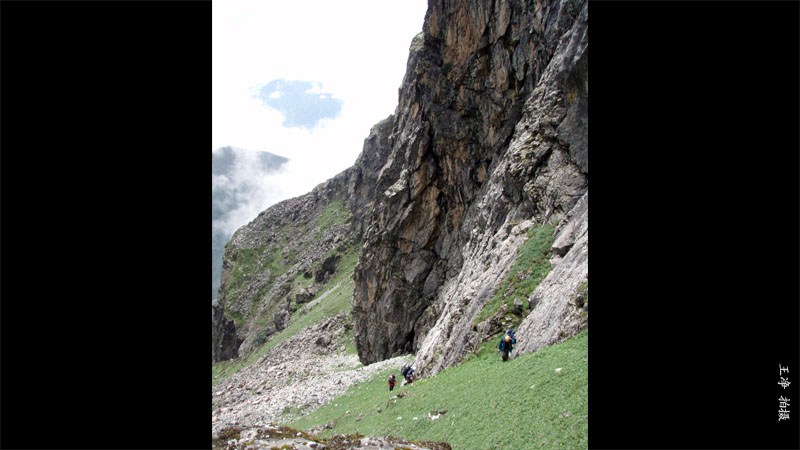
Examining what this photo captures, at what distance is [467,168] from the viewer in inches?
1471

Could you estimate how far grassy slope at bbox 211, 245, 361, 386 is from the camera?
62.9m

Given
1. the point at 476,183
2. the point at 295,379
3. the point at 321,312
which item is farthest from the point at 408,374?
the point at 321,312

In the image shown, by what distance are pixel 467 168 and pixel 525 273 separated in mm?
18421

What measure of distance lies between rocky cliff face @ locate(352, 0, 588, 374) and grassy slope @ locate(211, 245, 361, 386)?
1604 cm

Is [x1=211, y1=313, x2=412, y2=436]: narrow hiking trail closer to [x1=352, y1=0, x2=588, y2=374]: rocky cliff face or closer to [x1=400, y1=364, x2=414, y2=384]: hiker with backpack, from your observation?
[x1=352, y1=0, x2=588, y2=374]: rocky cliff face

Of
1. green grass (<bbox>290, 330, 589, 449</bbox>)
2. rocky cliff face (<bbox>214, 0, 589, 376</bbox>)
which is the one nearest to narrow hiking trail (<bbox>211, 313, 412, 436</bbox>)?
rocky cliff face (<bbox>214, 0, 589, 376</bbox>)

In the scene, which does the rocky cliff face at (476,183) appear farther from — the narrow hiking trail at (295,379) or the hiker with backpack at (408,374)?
the narrow hiking trail at (295,379)

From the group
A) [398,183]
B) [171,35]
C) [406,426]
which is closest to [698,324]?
[171,35]

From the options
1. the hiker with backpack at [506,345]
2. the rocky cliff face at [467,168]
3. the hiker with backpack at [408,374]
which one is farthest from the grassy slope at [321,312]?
the hiker with backpack at [506,345]

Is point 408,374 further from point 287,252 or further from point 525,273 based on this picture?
point 287,252

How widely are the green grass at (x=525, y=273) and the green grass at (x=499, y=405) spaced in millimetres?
A: 2199

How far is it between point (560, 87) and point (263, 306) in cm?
8423

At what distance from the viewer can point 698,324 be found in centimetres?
320

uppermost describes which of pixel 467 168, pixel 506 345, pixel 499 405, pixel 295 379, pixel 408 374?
pixel 467 168
